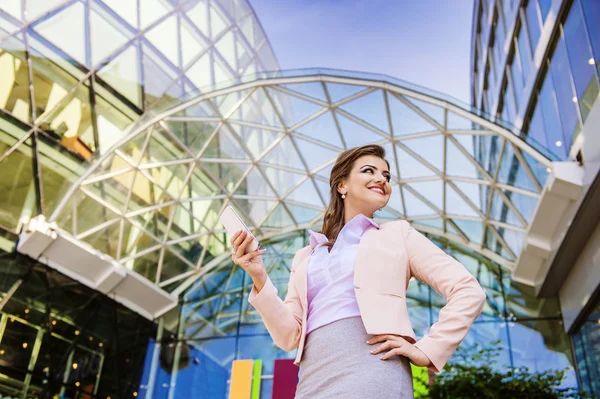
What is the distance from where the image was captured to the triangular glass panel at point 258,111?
18312 millimetres

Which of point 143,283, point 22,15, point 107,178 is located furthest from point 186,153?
point 22,15

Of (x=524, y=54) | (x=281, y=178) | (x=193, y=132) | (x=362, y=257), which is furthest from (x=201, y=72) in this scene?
(x=362, y=257)

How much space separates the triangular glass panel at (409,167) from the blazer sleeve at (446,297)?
16693 millimetres

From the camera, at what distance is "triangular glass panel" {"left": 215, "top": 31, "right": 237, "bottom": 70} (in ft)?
99.1

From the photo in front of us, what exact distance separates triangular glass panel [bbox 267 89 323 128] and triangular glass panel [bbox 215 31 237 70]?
12.2m

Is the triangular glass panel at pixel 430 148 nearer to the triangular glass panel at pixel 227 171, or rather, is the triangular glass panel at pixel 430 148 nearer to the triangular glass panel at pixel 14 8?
the triangular glass panel at pixel 227 171

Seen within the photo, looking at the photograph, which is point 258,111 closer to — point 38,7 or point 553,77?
point 553,77

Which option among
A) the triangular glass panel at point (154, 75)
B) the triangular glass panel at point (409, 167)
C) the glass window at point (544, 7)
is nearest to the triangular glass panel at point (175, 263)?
the triangular glass panel at point (154, 75)

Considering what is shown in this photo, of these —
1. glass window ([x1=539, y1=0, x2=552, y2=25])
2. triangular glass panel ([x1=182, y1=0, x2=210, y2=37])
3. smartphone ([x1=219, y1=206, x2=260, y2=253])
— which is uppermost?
triangular glass panel ([x1=182, y1=0, x2=210, y2=37])

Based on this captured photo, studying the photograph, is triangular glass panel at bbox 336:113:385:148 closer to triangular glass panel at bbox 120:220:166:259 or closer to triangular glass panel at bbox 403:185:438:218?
triangular glass panel at bbox 403:185:438:218

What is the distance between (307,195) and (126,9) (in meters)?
11.1

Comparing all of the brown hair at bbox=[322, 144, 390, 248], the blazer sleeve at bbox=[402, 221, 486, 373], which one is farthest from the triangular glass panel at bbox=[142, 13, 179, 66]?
the blazer sleeve at bbox=[402, 221, 486, 373]

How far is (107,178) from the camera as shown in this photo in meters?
19.8

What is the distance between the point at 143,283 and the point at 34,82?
8.34 meters
